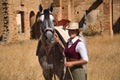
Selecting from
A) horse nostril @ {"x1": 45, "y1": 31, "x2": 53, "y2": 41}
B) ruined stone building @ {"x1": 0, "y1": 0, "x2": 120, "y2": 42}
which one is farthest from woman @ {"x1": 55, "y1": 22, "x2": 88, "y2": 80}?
ruined stone building @ {"x1": 0, "y1": 0, "x2": 120, "y2": 42}

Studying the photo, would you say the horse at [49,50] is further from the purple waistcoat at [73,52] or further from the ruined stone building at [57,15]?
the ruined stone building at [57,15]

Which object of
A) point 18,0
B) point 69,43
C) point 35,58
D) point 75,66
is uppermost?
point 18,0

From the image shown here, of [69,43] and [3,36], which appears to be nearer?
[69,43]

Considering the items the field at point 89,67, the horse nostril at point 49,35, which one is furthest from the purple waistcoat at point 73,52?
the field at point 89,67

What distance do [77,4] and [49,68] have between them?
25.7 meters

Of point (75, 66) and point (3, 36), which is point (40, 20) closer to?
point (75, 66)

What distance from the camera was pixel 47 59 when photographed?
298 inches

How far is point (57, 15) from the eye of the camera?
30453 mm

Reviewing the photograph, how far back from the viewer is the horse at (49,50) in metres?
6.89

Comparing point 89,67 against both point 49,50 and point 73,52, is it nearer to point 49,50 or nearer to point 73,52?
point 49,50

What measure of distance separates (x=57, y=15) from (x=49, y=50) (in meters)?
23.3

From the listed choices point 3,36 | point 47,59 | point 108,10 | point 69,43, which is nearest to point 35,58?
point 47,59

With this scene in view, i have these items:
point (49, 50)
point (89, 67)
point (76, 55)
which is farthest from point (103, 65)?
point (76, 55)

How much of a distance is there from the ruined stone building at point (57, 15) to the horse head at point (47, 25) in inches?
687
